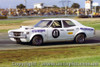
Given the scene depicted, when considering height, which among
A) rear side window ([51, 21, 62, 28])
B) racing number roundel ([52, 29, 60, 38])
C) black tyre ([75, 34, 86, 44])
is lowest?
black tyre ([75, 34, 86, 44])

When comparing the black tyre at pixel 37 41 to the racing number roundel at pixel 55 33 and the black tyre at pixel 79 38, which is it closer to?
the racing number roundel at pixel 55 33

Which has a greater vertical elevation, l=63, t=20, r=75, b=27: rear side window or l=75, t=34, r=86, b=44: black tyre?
l=63, t=20, r=75, b=27: rear side window

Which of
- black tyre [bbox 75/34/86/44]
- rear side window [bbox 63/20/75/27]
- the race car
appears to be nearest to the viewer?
the race car

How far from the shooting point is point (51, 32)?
1452cm

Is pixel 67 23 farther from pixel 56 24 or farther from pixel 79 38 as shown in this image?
pixel 79 38

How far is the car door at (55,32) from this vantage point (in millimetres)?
14531

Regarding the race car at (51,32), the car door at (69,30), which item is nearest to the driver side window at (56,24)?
the race car at (51,32)

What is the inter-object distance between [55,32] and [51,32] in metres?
0.25

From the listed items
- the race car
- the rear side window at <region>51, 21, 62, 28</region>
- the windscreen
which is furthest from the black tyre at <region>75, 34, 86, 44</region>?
the windscreen

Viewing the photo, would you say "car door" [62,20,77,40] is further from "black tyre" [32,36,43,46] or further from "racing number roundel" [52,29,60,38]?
"black tyre" [32,36,43,46]

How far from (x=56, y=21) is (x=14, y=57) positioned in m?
5.13

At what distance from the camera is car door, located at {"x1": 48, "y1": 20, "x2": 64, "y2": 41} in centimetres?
1453

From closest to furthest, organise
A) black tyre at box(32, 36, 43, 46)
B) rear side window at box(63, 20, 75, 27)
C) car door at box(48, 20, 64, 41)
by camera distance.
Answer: black tyre at box(32, 36, 43, 46) < car door at box(48, 20, 64, 41) < rear side window at box(63, 20, 75, 27)

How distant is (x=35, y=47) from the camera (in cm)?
1382
